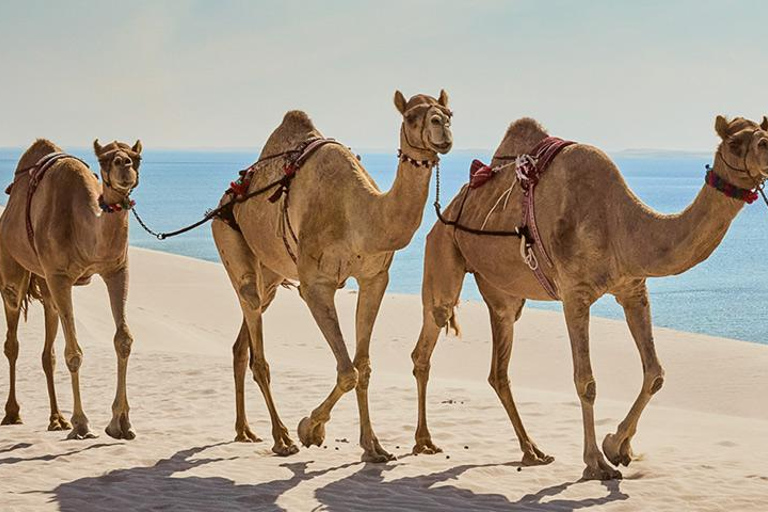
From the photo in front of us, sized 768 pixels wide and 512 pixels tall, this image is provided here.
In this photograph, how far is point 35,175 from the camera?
10.8 m

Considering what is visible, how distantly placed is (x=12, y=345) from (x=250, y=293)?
10.3 ft

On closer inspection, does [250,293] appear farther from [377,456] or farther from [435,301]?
[377,456]

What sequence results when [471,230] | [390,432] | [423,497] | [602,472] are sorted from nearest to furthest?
[423,497], [602,472], [471,230], [390,432]

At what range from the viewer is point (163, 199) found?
11919 centimetres

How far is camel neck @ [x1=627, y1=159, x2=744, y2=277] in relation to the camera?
24.6 ft

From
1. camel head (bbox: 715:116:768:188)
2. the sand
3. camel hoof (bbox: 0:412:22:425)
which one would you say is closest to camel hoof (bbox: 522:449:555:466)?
the sand

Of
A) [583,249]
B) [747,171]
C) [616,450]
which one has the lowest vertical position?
[616,450]

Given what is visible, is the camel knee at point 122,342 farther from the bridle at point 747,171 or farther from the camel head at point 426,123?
the bridle at point 747,171

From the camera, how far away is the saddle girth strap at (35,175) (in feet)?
35.0

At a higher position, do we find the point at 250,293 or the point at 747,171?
the point at 747,171

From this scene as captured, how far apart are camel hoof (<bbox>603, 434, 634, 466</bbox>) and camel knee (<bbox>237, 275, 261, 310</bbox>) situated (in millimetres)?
3114

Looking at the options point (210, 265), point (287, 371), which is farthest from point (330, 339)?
point (210, 265)

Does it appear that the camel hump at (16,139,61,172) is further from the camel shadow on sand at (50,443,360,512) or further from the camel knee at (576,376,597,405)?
the camel knee at (576,376,597,405)

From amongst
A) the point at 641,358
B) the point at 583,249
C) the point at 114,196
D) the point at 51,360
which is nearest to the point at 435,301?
the point at 583,249
